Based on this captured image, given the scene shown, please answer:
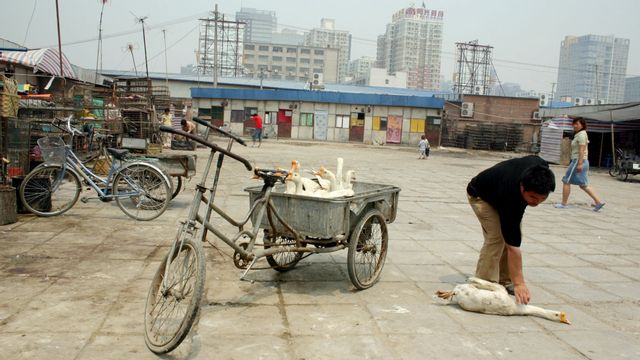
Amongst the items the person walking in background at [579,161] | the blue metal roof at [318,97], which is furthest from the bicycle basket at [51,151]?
the blue metal roof at [318,97]

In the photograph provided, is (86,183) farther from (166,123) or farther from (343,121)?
(343,121)

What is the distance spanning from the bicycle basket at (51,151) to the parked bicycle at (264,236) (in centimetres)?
368

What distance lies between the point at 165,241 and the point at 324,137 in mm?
37151

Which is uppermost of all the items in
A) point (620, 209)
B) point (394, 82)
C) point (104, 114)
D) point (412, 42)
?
point (412, 42)

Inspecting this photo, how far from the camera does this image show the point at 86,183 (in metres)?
7.68

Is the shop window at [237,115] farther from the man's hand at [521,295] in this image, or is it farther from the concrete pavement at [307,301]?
the man's hand at [521,295]

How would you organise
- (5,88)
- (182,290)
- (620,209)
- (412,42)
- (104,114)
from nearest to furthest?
(182,290) → (5,88) → (620,209) → (104,114) → (412,42)

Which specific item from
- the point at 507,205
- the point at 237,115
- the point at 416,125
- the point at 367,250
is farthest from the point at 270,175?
the point at 237,115

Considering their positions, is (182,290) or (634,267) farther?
(634,267)

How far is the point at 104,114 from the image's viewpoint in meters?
13.3

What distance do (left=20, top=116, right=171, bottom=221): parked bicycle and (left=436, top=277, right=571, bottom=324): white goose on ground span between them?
4601mm

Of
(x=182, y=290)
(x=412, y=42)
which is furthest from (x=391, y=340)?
(x=412, y=42)

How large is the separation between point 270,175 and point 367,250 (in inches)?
50.2

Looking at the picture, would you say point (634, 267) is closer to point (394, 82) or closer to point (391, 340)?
Result: point (391, 340)
